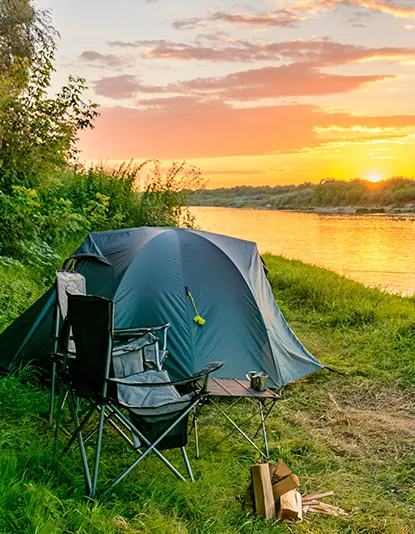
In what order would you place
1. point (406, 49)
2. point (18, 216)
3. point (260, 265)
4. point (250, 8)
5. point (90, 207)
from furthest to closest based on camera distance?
point (406, 49) → point (90, 207) → point (250, 8) → point (18, 216) → point (260, 265)

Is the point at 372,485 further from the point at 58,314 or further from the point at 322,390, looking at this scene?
the point at 58,314

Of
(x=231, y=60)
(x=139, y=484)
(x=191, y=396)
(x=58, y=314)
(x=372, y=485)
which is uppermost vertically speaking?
(x=231, y=60)

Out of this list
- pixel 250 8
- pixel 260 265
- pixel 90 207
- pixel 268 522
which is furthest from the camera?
pixel 90 207

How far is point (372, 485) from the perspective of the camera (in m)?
3.24

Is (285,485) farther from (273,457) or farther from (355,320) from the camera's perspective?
(355,320)

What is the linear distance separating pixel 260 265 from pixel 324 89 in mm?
8264

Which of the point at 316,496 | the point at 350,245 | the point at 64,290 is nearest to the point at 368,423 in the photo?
the point at 316,496

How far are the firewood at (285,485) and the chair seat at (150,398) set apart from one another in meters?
0.61

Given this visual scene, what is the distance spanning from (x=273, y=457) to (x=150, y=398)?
0.92 metres

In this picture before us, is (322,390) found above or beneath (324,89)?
beneath

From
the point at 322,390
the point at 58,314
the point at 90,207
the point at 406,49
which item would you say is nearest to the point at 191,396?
the point at 58,314

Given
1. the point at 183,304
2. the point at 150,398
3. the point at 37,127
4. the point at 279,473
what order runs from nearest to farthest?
the point at 279,473
the point at 150,398
the point at 183,304
the point at 37,127

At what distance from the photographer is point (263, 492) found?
2697 millimetres

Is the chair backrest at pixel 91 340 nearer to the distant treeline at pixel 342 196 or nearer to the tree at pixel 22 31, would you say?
the tree at pixel 22 31
